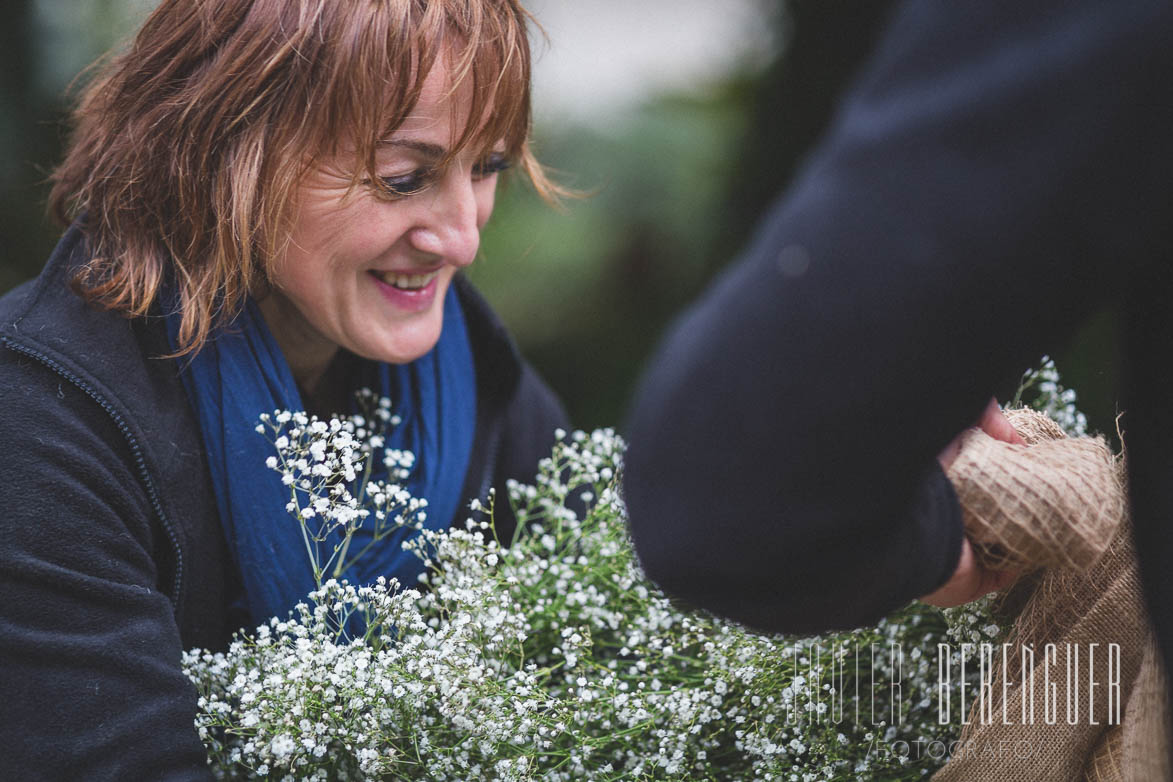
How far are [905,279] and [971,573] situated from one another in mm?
531

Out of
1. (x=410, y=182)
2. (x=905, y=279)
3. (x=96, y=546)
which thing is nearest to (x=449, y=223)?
(x=410, y=182)

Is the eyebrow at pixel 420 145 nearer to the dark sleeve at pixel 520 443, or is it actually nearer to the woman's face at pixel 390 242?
the woman's face at pixel 390 242

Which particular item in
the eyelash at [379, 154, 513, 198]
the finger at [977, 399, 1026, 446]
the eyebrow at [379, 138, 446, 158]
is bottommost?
the finger at [977, 399, 1026, 446]

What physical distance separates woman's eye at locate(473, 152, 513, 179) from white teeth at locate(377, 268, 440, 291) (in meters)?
0.20

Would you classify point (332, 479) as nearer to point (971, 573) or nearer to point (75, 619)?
point (75, 619)

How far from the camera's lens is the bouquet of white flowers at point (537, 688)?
4.70 feet

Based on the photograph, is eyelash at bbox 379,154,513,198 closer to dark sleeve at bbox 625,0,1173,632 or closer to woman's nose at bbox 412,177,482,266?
woman's nose at bbox 412,177,482,266

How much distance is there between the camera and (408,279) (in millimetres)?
1933

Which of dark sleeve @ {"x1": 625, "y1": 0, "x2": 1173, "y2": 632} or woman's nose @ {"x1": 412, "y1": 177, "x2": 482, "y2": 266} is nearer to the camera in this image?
dark sleeve @ {"x1": 625, "y1": 0, "x2": 1173, "y2": 632}

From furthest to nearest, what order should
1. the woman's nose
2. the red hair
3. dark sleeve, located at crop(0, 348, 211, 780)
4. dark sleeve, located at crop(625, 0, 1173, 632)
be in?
the woman's nose < the red hair < dark sleeve, located at crop(0, 348, 211, 780) < dark sleeve, located at crop(625, 0, 1173, 632)

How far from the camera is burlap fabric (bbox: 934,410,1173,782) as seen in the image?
1.17 m

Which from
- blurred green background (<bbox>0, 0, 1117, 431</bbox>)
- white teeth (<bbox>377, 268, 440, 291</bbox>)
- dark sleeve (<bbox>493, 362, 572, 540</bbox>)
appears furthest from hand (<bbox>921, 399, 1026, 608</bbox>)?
blurred green background (<bbox>0, 0, 1117, 431</bbox>)

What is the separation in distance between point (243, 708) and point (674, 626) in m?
0.70

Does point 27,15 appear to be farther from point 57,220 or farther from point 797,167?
point 797,167
